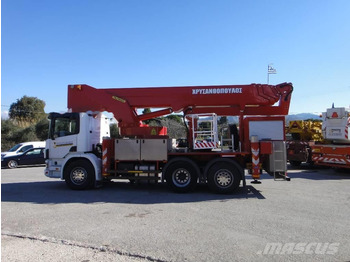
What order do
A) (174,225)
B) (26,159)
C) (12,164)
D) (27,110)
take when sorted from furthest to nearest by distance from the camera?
1. (27,110)
2. (26,159)
3. (12,164)
4. (174,225)

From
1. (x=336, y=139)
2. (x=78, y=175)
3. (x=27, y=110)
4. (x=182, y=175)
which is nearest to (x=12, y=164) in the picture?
(x=78, y=175)

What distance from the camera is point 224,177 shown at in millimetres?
9328

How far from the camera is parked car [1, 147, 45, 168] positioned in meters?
19.5

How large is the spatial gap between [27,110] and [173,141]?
139 ft

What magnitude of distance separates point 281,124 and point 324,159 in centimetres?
743

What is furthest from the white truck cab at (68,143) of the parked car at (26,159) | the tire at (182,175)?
the parked car at (26,159)

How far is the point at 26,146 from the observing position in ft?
70.1

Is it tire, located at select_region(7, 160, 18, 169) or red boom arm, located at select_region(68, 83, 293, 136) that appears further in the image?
tire, located at select_region(7, 160, 18, 169)

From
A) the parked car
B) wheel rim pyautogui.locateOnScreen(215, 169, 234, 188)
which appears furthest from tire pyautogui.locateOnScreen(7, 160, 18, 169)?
wheel rim pyautogui.locateOnScreen(215, 169, 234, 188)

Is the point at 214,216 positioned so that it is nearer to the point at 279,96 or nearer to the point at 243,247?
the point at 243,247

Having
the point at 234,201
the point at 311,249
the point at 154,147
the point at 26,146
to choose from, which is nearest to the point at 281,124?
the point at 234,201

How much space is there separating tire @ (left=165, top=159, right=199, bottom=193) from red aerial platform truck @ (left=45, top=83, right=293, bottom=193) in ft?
0.10

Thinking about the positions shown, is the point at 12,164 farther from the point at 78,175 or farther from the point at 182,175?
the point at 182,175

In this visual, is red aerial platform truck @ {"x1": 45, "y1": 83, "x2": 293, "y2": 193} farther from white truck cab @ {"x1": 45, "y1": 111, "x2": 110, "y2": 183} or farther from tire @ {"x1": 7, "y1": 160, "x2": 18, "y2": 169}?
tire @ {"x1": 7, "y1": 160, "x2": 18, "y2": 169}
